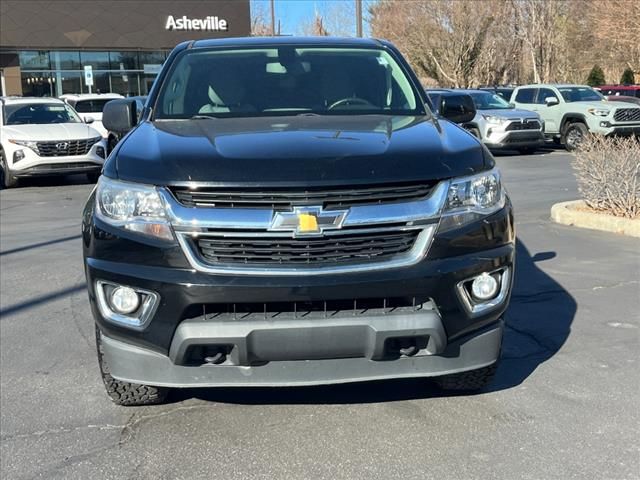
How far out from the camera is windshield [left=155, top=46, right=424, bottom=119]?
4.40 metres

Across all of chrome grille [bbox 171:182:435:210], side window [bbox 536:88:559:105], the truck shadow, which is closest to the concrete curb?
the truck shadow

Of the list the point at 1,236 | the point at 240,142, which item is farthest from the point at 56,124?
the point at 240,142

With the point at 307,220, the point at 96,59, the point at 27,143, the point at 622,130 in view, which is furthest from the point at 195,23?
the point at 307,220

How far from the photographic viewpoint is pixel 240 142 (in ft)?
11.2

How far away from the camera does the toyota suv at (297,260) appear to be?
3.03m

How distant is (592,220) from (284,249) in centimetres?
626

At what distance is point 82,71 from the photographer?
3612 cm

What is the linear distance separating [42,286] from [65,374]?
2.29 metres

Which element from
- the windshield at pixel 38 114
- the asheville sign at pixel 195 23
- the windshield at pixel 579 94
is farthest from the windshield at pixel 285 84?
the asheville sign at pixel 195 23

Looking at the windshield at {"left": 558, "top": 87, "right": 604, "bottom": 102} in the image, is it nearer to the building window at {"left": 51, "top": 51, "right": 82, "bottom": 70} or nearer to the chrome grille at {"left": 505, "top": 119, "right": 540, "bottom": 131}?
the chrome grille at {"left": 505, "top": 119, "right": 540, "bottom": 131}

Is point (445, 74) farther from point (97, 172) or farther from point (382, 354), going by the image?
point (382, 354)

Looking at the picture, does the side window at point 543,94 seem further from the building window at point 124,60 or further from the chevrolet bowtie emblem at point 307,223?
the building window at point 124,60

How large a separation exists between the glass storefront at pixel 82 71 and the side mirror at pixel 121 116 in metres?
33.3

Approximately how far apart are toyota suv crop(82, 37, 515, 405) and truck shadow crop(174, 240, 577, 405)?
0.74 meters
